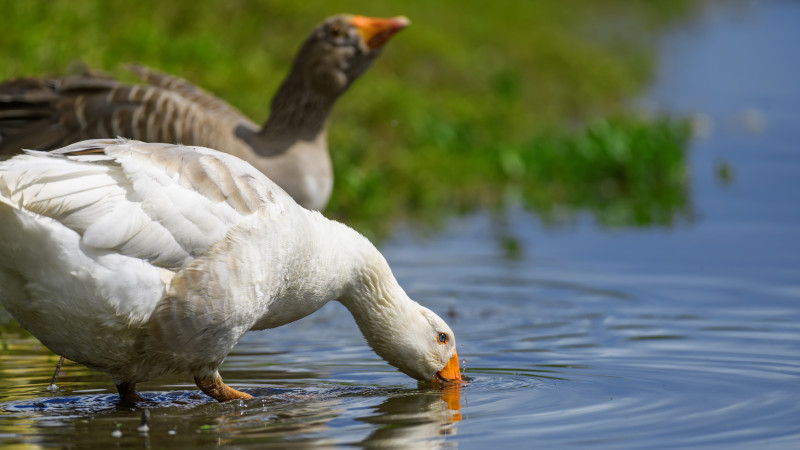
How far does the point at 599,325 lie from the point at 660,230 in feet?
11.9

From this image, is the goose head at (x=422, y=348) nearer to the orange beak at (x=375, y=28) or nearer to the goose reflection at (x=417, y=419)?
the goose reflection at (x=417, y=419)

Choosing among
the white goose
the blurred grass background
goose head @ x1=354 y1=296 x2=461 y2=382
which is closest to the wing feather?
the white goose

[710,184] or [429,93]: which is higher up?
[429,93]

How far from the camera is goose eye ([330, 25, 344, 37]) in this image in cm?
873

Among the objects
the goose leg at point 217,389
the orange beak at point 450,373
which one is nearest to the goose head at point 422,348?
the orange beak at point 450,373

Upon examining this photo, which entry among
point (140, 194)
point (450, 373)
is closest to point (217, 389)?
point (140, 194)

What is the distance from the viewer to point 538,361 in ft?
22.0

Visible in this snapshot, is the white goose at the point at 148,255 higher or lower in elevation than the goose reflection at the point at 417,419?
higher

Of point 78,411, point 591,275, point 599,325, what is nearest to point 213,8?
point 591,275

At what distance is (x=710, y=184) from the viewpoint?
14.0 meters

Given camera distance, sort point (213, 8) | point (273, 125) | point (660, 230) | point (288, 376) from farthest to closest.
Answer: point (213, 8) → point (660, 230) → point (273, 125) → point (288, 376)

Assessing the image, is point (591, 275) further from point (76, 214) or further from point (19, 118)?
point (76, 214)

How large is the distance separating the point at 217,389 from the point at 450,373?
45.9 inches

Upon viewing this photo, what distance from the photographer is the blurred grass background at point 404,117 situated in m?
11.5
